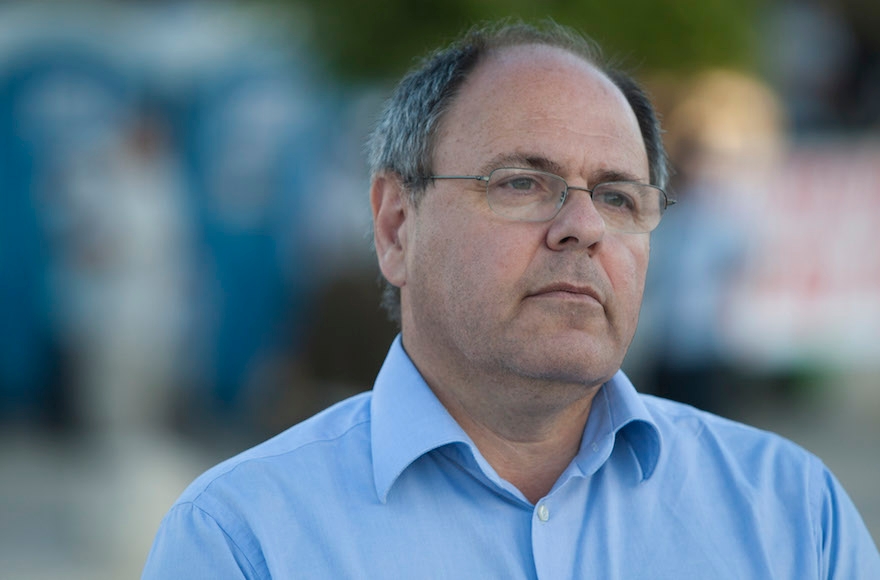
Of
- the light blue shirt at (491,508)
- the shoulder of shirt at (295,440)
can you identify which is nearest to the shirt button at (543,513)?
the light blue shirt at (491,508)

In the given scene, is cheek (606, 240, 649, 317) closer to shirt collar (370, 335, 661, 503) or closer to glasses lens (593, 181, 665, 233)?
glasses lens (593, 181, 665, 233)

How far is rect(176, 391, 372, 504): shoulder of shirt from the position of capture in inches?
78.8

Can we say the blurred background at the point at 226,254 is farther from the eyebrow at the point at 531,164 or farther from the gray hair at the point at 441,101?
the eyebrow at the point at 531,164

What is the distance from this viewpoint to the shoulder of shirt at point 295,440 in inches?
78.8

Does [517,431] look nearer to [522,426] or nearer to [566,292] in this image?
[522,426]

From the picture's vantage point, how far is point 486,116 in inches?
87.3

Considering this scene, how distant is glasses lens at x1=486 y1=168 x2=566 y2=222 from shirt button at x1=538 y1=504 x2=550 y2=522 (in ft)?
1.82

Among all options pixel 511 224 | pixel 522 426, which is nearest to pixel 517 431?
pixel 522 426

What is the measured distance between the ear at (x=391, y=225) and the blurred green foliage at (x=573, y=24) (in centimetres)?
316

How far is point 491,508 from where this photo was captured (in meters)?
2.03

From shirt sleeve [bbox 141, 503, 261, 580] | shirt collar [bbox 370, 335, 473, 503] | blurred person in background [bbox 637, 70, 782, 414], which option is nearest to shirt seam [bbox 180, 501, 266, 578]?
shirt sleeve [bbox 141, 503, 261, 580]

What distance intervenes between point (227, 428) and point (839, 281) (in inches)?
179

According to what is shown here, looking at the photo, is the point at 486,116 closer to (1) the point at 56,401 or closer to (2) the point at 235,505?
(2) the point at 235,505

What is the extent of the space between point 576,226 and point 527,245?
99 millimetres
